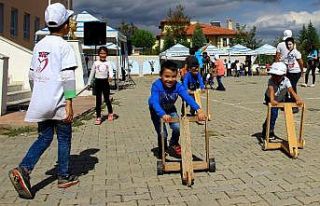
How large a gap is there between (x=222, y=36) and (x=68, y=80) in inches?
4672

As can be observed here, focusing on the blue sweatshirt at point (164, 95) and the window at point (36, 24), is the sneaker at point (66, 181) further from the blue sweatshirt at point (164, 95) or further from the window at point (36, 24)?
the window at point (36, 24)

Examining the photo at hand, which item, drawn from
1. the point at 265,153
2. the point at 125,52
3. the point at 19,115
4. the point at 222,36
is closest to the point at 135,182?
the point at 265,153

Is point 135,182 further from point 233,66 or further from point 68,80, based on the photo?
point 233,66

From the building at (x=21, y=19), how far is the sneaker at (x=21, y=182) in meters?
19.3

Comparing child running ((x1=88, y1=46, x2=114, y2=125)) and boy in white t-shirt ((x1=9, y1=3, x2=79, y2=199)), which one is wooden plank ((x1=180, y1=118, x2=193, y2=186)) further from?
child running ((x1=88, y1=46, x2=114, y2=125))

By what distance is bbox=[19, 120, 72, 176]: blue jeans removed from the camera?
5555 mm

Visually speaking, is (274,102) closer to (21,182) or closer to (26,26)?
(21,182)

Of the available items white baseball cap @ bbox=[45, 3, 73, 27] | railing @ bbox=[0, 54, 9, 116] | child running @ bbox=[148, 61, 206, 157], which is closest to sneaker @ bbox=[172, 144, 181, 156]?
child running @ bbox=[148, 61, 206, 157]

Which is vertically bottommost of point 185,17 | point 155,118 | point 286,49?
point 155,118

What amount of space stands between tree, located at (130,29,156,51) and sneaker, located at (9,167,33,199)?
105072 millimetres

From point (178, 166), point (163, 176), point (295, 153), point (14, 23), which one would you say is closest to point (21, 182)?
point (163, 176)

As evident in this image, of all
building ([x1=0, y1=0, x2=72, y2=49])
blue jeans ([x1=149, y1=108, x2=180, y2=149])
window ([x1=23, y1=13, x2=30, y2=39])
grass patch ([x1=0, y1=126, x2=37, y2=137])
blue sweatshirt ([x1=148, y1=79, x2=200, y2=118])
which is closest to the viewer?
blue sweatshirt ([x1=148, y1=79, x2=200, y2=118])

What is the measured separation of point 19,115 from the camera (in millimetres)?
11844

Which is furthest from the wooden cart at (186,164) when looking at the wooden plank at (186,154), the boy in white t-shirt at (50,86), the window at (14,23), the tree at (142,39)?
the tree at (142,39)
